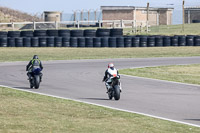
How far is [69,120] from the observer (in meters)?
12.9

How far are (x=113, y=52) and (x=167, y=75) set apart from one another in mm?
15567

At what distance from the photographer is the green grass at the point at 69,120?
38.5ft

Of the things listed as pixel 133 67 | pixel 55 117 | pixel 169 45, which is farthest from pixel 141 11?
pixel 55 117

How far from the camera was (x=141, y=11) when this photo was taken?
84.9m

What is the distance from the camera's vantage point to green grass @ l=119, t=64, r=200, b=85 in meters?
24.1

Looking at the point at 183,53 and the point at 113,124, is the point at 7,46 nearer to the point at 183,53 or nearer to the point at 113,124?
the point at 183,53

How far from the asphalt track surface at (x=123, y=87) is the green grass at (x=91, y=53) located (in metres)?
5.54

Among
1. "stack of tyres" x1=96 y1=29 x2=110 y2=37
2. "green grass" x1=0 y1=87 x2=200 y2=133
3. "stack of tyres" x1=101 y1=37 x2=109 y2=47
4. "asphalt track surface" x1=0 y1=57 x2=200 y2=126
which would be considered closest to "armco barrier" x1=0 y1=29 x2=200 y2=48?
"stack of tyres" x1=101 y1=37 x2=109 y2=47

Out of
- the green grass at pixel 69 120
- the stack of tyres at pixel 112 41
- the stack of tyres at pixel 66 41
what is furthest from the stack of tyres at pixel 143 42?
the green grass at pixel 69 120

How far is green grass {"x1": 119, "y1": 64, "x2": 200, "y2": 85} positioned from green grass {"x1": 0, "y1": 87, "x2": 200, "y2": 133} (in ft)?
28.1

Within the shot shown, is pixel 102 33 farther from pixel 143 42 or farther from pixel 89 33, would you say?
pixel 143 42

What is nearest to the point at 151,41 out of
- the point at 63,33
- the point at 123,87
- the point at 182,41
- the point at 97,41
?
the point at 182,41

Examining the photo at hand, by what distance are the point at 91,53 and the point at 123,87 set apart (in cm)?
1979

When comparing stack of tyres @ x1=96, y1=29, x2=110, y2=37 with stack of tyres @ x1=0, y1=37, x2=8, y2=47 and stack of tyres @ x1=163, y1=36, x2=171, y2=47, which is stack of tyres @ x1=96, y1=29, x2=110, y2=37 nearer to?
stack of tyres @ x1=163, y1=36, x2=171, y2=47
